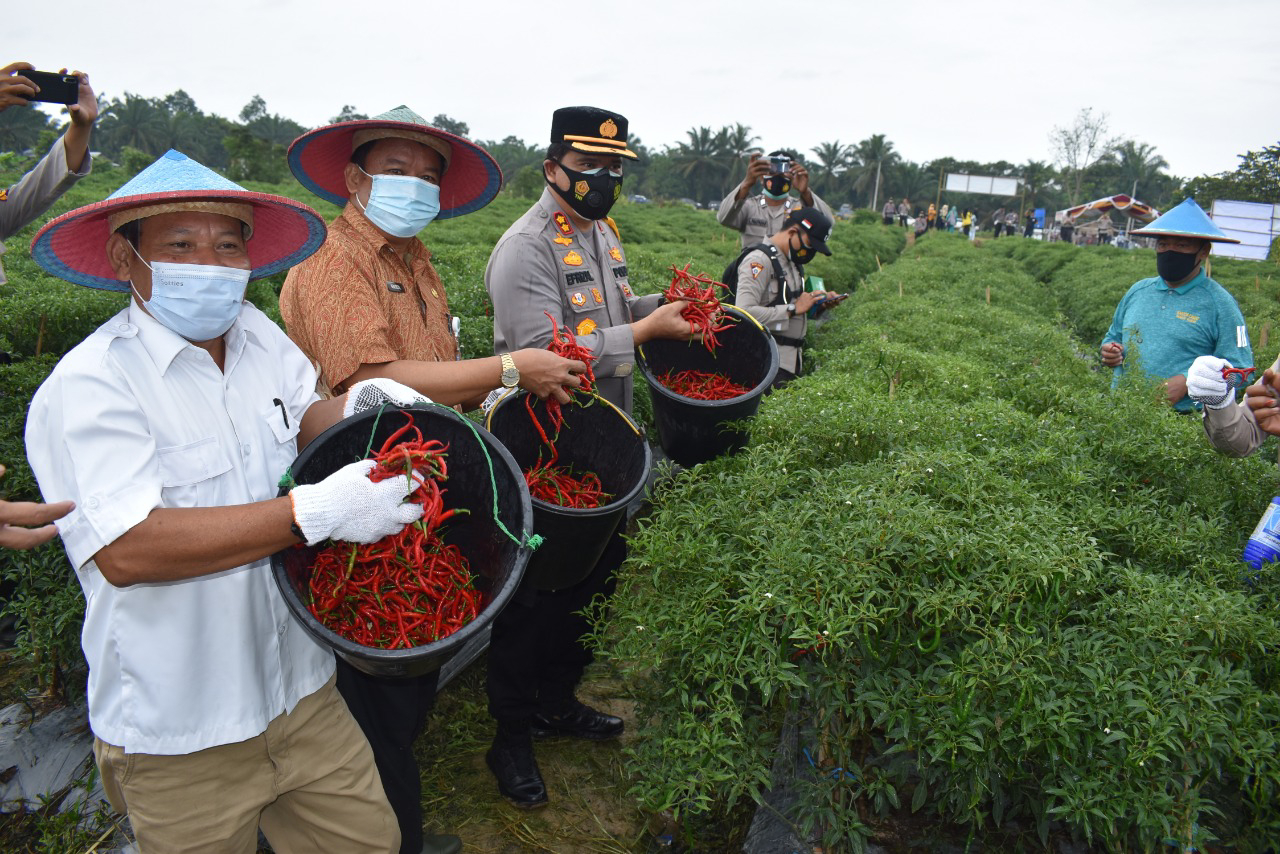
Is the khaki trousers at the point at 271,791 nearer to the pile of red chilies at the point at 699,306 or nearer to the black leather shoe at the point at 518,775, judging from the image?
the black leather shoe at the point at 518,775

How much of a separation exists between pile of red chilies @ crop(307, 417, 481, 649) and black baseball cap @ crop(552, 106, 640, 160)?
162 cm

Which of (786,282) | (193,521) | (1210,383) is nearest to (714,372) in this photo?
(1210,383)

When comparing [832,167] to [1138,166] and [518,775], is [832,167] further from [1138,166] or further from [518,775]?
[518,775]

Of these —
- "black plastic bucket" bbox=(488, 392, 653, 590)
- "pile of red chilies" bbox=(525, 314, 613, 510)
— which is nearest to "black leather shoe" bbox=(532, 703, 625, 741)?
"black plastic bucket" bbox=(488, 392, 653, 590)

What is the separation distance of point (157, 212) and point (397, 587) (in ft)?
3.62

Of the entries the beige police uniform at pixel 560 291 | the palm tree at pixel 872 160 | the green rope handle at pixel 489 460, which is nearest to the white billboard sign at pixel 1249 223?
the beige police uniform at pixel 560 291

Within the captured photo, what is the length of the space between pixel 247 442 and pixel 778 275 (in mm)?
4649

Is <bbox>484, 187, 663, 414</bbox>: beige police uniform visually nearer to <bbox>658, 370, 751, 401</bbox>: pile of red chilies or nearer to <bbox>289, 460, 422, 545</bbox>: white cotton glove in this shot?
<bbox>658, 370, 751, 401</bbox>: pile of red chilies

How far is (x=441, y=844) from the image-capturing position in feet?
9.74

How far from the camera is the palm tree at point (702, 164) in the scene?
75688 millimetres

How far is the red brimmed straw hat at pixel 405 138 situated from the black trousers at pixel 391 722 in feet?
5.64

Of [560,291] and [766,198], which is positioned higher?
[766,198]

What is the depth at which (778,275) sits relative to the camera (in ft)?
19.9

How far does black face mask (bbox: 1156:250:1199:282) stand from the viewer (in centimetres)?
503
